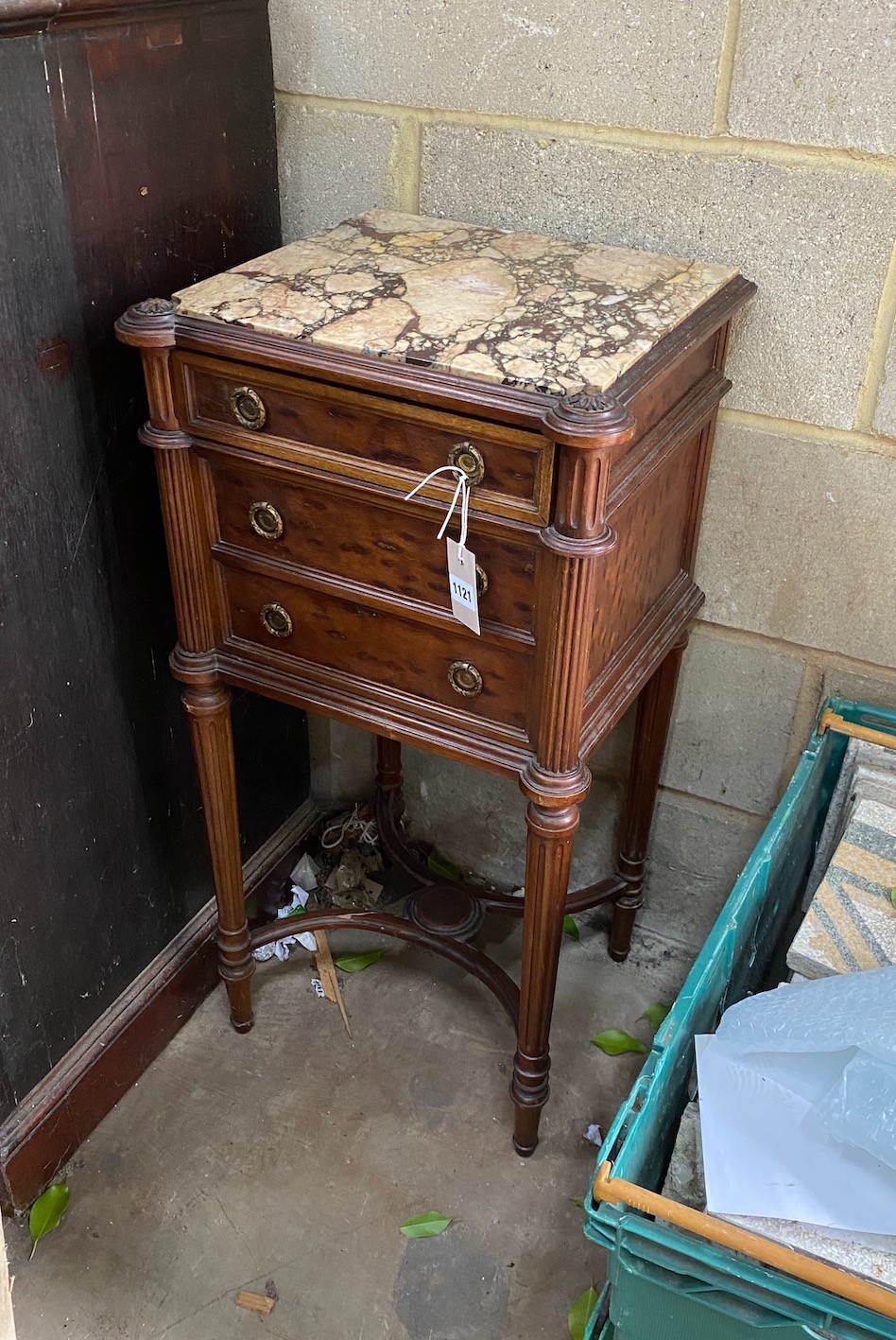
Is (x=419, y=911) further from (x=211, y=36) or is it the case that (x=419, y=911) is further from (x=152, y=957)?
(x=211, y=36)

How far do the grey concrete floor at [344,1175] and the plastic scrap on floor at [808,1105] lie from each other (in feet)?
1.96

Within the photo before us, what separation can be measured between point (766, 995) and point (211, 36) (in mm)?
1425

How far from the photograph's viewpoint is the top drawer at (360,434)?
3.98 feet

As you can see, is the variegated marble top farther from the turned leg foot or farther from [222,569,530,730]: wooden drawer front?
the turned leg foot

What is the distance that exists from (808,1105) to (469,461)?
77 cm

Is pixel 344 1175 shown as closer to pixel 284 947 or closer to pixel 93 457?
pixel 284 947

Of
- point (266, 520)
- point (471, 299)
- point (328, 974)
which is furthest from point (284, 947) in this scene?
point (471, 299)

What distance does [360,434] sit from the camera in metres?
1.30

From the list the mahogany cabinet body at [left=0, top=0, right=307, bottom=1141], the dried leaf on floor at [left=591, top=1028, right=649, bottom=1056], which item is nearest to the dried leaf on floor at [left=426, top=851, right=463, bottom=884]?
the dried leaf on floor at [left=591, top=1028, right=649, bottom=1056]

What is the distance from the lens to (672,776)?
1971mm

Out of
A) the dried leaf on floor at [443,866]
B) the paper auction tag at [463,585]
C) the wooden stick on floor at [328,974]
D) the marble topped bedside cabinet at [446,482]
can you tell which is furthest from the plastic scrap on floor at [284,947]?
the paper auction tag at [463,585]

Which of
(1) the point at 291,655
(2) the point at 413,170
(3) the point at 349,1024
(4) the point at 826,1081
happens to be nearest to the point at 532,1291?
(3) the point at 349,1024

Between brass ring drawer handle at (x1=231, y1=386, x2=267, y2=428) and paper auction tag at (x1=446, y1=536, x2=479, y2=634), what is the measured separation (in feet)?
0.89

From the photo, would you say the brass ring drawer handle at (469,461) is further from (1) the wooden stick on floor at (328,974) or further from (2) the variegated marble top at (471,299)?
(1) the wooden stick on floor at (328,974)
